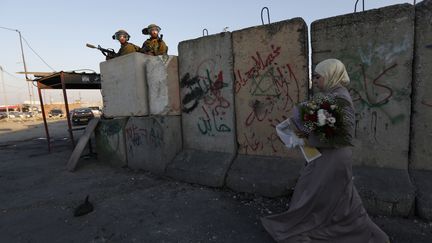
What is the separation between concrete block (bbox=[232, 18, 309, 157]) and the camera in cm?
359

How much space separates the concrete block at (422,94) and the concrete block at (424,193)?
0.12 meters

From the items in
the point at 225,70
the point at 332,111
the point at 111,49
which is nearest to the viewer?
the point at 332,111

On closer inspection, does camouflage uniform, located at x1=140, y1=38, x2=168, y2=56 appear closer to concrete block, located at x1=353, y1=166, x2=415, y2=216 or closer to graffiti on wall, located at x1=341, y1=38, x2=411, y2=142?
graffiti on wall, located at x1=341, y1=38, x2=411, y2=142

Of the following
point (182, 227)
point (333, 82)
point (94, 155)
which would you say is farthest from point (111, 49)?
point (333, 82)

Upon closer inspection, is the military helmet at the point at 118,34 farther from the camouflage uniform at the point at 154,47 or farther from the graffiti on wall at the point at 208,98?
the graffiti on wall at the point at 208,98

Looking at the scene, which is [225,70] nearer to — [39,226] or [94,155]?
[39,226]

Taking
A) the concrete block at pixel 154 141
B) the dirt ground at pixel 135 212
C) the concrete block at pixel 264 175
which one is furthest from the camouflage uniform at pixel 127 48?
the concrete block at pixel 264 175

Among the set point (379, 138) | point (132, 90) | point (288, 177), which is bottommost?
point (288, 177)

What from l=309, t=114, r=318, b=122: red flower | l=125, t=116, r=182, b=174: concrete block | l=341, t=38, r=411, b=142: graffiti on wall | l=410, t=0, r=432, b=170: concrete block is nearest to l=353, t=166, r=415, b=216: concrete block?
l=410, t=0, r=432, b=170: concrete block

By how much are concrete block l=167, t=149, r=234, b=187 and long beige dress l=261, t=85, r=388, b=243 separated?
1.86 metres

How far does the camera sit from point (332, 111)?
2021 millimetres

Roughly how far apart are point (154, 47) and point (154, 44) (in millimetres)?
79

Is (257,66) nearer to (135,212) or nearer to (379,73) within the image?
(379,73)

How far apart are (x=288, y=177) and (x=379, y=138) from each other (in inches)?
47.7
